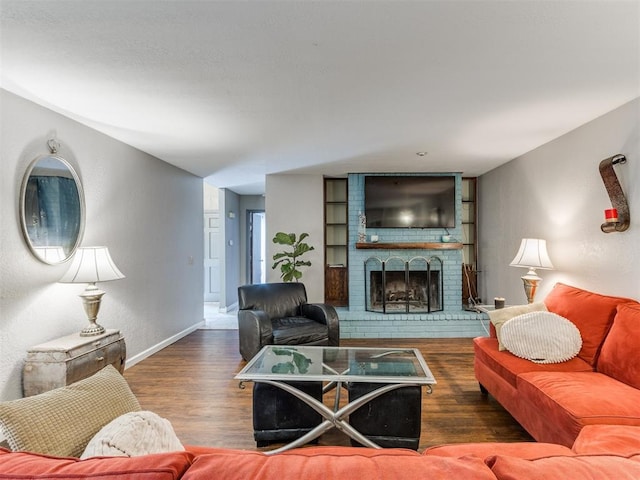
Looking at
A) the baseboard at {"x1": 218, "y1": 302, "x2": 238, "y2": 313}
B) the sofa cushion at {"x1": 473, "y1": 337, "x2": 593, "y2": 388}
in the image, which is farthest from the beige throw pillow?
the baseboard at {"x1": 218, "y1": 302, "x2": 238, "y2": 313}

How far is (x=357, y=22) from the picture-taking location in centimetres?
158

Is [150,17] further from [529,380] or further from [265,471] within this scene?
[529,380]

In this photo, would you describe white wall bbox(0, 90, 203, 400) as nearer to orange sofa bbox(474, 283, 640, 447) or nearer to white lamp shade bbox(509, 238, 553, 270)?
orange sofa bbox(474, 283, 640, 447)

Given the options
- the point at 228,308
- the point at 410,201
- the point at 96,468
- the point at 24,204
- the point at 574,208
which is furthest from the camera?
the point at 228,308

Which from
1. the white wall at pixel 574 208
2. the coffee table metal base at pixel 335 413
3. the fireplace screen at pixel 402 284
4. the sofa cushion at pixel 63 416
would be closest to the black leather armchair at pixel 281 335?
the coffee table metal base at pixel 335 413

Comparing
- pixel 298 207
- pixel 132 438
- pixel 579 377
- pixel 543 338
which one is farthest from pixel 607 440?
pixel 298 207

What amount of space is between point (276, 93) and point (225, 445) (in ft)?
7.67

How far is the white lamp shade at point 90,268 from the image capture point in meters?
2.56

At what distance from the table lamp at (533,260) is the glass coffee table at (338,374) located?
1740 mm

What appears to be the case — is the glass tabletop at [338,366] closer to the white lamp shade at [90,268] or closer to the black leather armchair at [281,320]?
the black leather armchair at [281,320]

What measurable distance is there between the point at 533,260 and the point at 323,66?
277 cm

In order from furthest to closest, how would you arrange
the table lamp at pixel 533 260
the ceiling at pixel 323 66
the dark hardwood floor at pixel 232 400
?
the table lamp at pixel 533 260
the dark hardwood floor at pixel 232 400
the ceiling at pixel 323 66

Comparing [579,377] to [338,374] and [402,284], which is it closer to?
[338,374]

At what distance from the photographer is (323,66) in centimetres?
198
